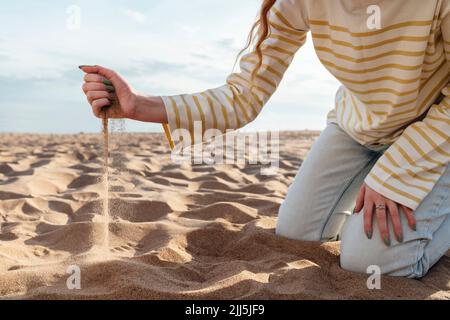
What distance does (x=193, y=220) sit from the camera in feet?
7.73

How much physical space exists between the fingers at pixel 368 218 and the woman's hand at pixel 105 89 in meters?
0.86

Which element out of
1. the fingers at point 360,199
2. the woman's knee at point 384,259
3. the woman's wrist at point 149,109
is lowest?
the woman's knee at point 384,259

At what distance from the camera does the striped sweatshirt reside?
4.99ft

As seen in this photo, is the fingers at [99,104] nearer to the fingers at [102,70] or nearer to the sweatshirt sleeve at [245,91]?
the fingers at [102,70]

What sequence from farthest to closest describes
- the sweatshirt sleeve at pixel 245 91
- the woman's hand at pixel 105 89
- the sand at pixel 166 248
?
1. the sweatshirt sleeve at pixel 245 91
2. the woman's hand at pixel 105 89
3. the sand at pixel 166 248

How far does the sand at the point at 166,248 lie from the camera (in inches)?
57.8

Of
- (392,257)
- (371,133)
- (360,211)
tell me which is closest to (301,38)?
(371,133)

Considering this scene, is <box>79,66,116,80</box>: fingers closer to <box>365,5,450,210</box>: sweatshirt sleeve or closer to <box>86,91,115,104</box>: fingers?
<box>86,91,115,104</box>: fingers

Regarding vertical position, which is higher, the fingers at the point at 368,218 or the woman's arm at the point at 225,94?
the woman's arm at the point at 225,94

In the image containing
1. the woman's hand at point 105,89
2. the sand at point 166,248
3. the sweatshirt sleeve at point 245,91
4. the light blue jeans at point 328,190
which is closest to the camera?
the sand at point 166,248

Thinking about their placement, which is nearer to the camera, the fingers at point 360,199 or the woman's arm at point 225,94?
the woman's arm at point 225,94

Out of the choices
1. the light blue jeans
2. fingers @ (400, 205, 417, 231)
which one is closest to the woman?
fingers @ (400, 205, 417, 231)

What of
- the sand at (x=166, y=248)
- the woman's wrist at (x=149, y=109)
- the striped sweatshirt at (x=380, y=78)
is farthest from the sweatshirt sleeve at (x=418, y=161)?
the woman's wrist at (x=149, y=109)
